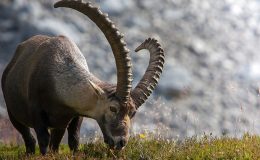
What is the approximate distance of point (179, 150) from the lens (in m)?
11.0

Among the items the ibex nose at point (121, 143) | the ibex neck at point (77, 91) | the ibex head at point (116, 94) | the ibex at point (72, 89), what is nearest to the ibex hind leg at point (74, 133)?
the ibex at point (72, 89)

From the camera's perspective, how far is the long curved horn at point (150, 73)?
10875 millimetres

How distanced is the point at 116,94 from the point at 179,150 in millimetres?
1601

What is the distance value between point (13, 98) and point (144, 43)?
3288mm

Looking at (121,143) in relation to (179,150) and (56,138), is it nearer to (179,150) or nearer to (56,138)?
(179,150)

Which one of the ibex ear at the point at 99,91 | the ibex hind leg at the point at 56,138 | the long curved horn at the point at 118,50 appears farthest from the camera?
the ibex hind leg at the point at 56,138

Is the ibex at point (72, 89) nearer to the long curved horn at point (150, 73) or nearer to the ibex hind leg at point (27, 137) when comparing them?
the long curved horn at point (150, 73)

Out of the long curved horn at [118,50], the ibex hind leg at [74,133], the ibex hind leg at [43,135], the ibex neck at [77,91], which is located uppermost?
the long curved horn at [118,50]

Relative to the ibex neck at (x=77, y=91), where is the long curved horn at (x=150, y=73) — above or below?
above

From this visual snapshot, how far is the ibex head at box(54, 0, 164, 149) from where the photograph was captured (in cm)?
1026

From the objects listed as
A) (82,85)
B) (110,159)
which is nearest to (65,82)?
(82,85)

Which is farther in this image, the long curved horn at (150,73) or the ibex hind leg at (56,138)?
the ibex hind leg at (56,138)

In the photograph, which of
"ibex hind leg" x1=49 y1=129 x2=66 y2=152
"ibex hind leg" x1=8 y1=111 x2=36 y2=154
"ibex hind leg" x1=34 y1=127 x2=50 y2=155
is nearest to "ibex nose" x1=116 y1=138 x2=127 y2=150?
"ibex hind leg" x1=34 y1=127 x2=50 y2=155

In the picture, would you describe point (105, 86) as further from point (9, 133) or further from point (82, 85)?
point (9, 133)
